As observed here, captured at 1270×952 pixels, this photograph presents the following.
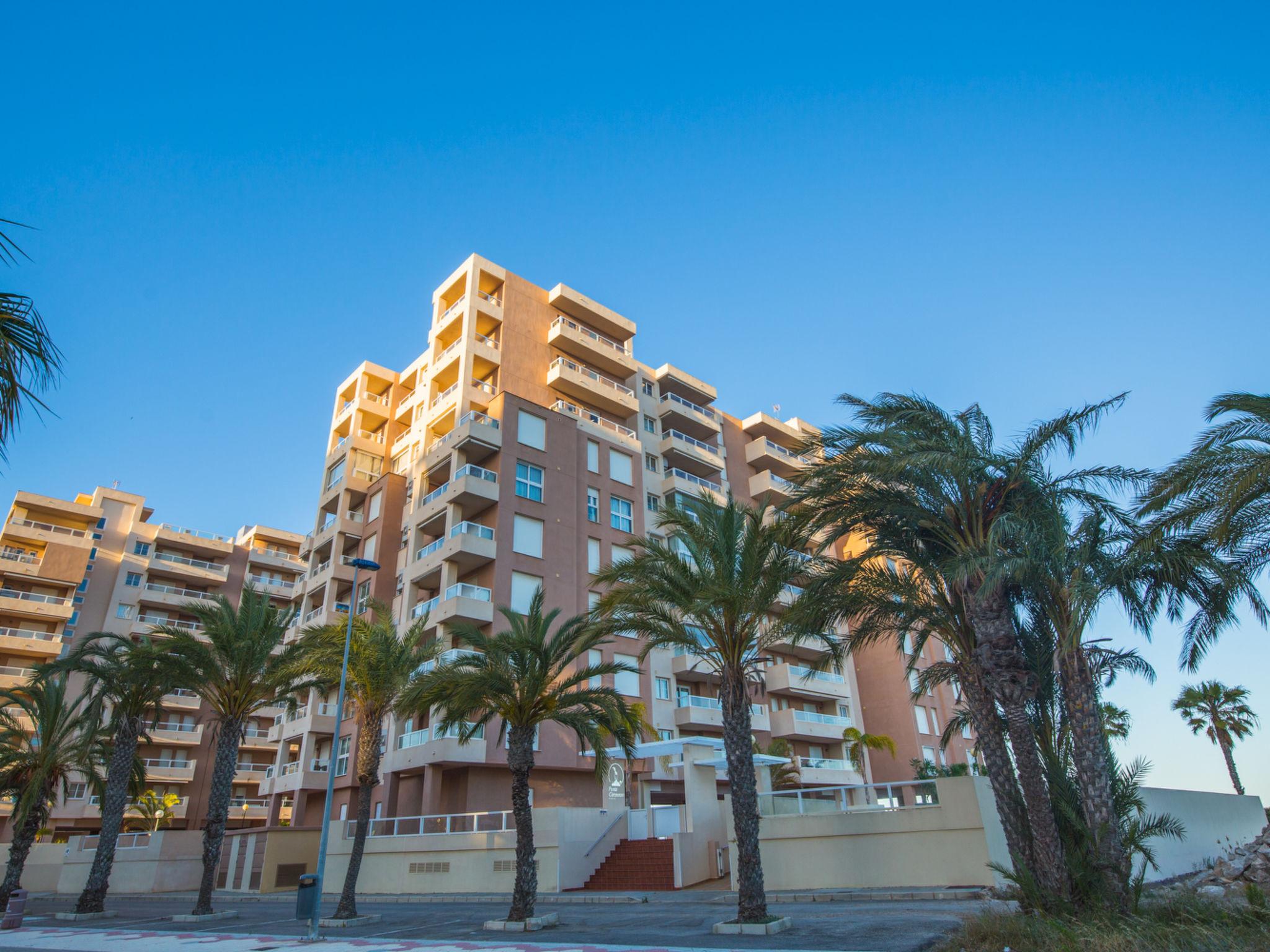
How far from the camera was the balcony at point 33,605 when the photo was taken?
50938 mm

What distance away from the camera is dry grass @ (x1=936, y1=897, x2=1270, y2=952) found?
8.91 metres

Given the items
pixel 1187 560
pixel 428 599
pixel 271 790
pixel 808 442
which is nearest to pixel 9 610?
pixel 271 790

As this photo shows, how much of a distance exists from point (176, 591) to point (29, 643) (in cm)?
994

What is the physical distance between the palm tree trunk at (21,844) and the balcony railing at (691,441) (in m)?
32.3

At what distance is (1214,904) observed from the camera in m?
11.0

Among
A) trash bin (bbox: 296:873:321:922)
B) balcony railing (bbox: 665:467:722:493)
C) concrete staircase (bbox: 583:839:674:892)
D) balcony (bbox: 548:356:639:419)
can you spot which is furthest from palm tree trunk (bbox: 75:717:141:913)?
balcony railing (bbox: 665:467:722:493)

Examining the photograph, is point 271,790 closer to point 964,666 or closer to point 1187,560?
point 964,666

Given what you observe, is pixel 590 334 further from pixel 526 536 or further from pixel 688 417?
pixel 526 536

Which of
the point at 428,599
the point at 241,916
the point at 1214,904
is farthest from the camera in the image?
the point at 428,599

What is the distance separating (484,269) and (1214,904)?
39.9 metres

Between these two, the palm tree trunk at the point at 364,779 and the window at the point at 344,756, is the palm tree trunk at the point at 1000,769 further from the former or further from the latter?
the window at the point at 344,756

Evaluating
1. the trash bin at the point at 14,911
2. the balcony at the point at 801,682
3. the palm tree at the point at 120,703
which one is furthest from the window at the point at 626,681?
the trash bin at the point at 14,911

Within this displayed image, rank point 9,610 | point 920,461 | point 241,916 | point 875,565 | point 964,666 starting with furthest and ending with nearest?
point 9,610 < point 241,916 < point 875,565 < point 964,666 < point 920,461

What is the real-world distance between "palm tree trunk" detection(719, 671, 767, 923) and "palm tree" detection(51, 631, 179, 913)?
18.3 metres
